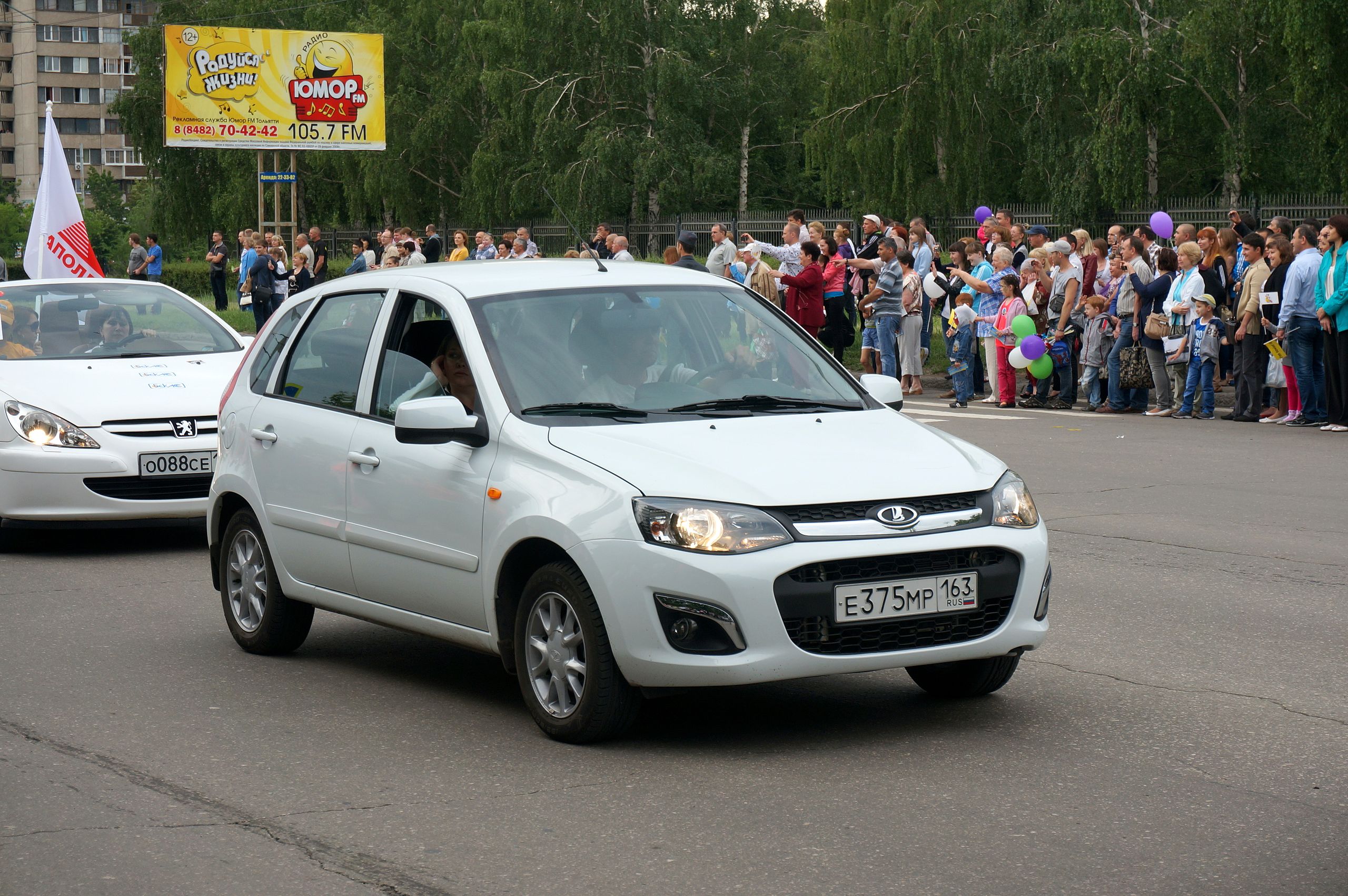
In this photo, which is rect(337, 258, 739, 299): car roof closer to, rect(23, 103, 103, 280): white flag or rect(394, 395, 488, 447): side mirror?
rect(394, 395, 488, 447): side mirror

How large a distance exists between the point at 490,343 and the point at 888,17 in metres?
44.8

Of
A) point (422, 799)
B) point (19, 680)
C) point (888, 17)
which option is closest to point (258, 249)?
point (888, 17)

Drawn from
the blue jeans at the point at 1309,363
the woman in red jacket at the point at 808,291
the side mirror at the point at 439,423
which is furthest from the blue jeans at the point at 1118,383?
the side mirror at the point at 439,423

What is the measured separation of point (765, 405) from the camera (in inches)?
257

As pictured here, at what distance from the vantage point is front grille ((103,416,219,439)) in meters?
10.6

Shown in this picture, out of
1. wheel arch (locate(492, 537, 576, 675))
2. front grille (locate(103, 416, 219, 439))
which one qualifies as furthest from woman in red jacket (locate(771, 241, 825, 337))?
wheel arch (locate(492, 537, 576, 675))

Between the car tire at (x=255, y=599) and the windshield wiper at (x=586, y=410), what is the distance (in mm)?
1779

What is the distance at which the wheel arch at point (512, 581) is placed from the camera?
236 inches

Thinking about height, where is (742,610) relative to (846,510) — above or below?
below

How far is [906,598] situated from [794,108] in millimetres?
62487

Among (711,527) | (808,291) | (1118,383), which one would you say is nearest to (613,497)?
(711,527)

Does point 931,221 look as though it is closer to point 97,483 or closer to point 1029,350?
point 1029,350

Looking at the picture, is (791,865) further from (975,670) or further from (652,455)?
(975,670)

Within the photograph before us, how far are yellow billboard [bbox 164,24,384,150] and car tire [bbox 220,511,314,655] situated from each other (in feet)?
138
